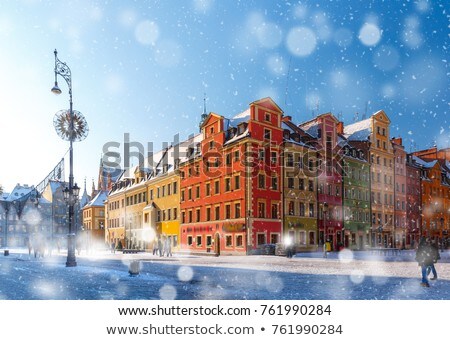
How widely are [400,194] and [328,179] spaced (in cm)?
1699

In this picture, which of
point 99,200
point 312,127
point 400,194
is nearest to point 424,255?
point 312,127

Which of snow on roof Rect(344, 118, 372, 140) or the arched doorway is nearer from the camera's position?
the arched doorway

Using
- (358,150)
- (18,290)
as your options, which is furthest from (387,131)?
(18,290)

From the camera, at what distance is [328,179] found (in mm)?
48312

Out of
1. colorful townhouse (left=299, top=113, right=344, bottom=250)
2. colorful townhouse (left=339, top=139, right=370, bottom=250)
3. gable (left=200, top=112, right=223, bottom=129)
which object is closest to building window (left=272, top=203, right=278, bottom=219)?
colorful townhouse (left=299, top=113, right=344, bottom=250)

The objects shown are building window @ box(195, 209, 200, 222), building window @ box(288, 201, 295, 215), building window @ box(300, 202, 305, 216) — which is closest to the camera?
building window @ box(288, 201, 295, 215)

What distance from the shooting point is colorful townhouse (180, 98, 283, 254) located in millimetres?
39281

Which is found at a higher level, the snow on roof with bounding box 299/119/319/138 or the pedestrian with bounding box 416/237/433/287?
the snow on roof with bounding box 299/119/319/138

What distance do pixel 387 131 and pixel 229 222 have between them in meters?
27.8

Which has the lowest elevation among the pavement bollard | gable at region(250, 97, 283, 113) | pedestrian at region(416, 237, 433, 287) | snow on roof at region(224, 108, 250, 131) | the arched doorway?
the arched doorway

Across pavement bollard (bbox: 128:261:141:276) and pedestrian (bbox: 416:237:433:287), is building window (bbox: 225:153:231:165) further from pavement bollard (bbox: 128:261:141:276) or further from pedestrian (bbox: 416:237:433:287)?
pedestrian (bbox: 416:237:433:287)

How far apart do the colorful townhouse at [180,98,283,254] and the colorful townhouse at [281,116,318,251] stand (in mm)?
1160

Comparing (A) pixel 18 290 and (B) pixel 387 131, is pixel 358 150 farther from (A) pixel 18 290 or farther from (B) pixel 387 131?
(A) pixel 18 290

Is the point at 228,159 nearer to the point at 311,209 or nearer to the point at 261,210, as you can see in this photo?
the point at 261,210
